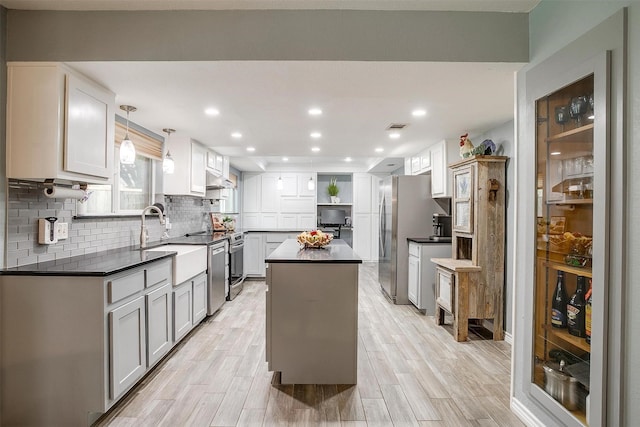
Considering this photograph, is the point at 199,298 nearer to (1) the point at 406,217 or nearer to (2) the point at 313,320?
(2) the point at 313,320

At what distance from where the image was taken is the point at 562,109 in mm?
1825

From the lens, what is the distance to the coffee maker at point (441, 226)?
468cm

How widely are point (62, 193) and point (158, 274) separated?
85cm

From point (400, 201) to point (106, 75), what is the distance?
360cm

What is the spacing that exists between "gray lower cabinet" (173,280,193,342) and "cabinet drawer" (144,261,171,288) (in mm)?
235

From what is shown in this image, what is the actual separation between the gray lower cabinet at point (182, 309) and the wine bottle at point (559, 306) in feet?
9.13

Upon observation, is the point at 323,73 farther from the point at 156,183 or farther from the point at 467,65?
the point at 156,183

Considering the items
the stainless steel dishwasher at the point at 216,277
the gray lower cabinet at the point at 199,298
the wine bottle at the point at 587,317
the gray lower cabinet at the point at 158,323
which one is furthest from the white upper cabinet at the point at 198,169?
the wine bottle at the point at 587,317

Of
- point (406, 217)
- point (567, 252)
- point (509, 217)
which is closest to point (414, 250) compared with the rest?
point (406, 217)

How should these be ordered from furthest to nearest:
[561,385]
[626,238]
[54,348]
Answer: [54,348] < [561,385] < [626,238]

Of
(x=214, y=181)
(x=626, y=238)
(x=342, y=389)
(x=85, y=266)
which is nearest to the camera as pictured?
(x=626, y=238)

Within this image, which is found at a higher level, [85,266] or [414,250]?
[85,266]

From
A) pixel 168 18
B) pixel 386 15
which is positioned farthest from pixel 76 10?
pixel 386 15

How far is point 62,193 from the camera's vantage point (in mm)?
2273
